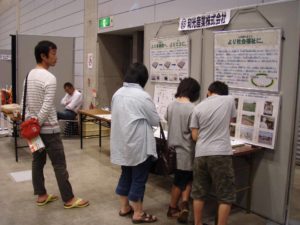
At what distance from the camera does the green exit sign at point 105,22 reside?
6.26m

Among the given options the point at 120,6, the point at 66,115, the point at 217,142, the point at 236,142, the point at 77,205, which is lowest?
the point at 77,205

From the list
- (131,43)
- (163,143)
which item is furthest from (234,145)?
(131,43)

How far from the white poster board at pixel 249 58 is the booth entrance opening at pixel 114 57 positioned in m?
3.50

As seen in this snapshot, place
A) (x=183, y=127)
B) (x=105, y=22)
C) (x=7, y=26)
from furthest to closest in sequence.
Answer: (x=7, y=26)
(x=105, y=22)
(x=183, y=127)

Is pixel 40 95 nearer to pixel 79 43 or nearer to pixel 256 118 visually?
pixel 256 118

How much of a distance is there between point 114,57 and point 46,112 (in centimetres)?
416

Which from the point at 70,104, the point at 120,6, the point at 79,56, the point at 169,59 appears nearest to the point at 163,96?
the point at 169,59

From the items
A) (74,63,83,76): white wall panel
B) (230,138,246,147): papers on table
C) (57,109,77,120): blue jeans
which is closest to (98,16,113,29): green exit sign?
(74,63,83,76): white wall panel

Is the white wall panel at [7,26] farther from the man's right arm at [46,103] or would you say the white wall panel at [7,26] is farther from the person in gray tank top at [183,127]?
the person in gray tank top at [183,127]

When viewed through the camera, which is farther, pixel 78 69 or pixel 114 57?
pixel 78 69

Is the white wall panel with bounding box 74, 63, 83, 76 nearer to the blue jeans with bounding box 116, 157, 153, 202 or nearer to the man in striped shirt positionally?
the man in striped shirt

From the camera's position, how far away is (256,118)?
9.80 ft

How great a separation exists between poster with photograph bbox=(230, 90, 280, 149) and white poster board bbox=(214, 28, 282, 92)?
83mm

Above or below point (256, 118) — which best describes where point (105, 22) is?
above
